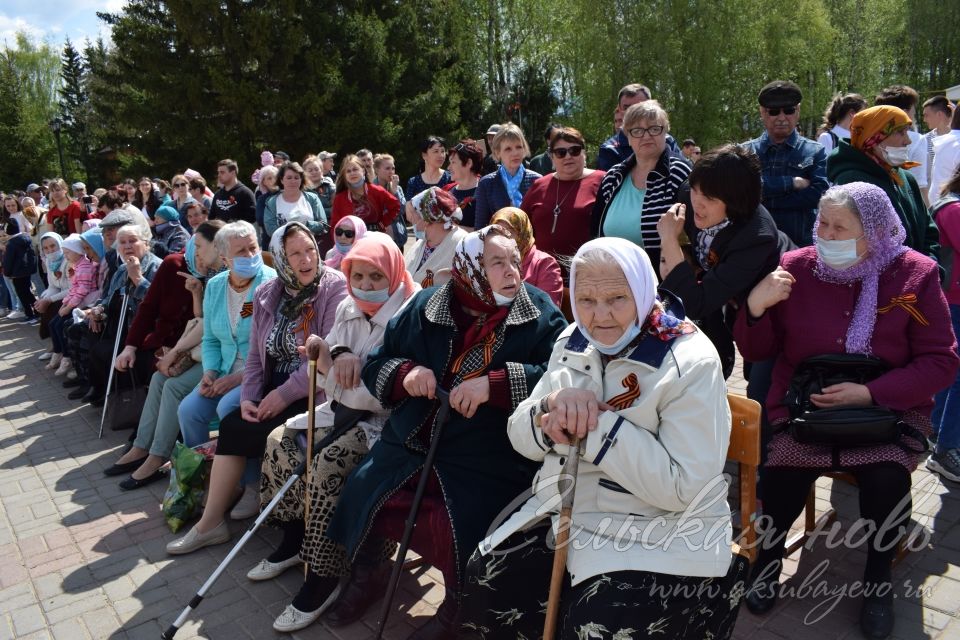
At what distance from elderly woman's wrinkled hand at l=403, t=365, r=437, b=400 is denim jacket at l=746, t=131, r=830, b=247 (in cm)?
249

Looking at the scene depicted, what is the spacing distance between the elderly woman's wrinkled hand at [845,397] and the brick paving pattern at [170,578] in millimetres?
847

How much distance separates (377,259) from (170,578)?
2036 millimetres

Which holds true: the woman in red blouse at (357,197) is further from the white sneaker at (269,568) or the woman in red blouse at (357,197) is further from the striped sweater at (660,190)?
the white sneaker at (269,568)

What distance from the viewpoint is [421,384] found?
2.97 m

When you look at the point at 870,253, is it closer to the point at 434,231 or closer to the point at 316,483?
the point at 316,483

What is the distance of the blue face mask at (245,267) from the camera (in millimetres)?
4703

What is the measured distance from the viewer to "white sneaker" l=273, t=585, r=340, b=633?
10.5 ft

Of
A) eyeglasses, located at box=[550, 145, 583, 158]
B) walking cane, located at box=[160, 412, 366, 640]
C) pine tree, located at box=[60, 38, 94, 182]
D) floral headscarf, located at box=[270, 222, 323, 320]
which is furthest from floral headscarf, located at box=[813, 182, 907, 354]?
pine tree, located at box=[60, 38, 94, 182]

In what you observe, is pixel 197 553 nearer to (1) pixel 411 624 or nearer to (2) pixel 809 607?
(1) pixel 411 624

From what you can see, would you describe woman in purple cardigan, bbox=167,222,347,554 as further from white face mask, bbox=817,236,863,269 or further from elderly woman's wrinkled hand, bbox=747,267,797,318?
white face mask, bbox=817,236,863,269

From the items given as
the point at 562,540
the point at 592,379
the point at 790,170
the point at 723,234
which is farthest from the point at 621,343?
the point at 790,170

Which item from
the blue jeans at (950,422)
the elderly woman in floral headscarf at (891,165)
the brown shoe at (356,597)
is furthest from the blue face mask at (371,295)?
the blue jeans at (950,422)

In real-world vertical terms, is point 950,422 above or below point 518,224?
below

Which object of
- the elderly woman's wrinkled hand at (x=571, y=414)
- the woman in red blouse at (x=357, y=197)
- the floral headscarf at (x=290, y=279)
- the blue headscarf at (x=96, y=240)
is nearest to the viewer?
the elderly woman's wrinkled hand at (x=571, y=414)
